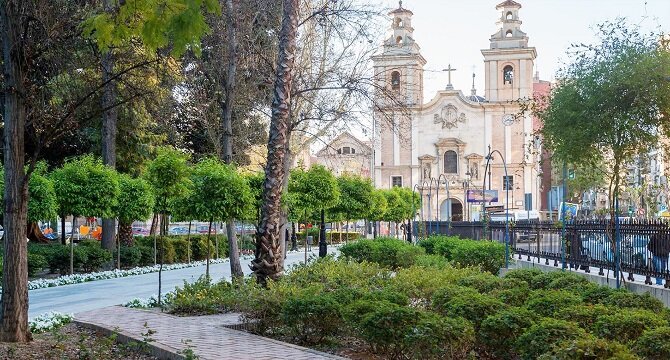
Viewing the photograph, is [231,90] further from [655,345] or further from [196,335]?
[655,345]

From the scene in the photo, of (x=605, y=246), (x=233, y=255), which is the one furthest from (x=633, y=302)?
(x=233, y=255)

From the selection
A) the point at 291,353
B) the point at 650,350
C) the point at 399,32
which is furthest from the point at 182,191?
the point at 399,32

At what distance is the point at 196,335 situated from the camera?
10.4 m

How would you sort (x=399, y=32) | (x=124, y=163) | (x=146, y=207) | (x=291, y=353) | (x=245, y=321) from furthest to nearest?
(x=399, y=32) → (x=124, y=163) → (x=146, y=207) → (x=245, y=321) → (x=291, y=353)

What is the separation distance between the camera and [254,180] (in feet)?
85.0

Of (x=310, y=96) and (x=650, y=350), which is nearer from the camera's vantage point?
(x=650, y=350)

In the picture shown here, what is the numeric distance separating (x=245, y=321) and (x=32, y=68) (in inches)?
170

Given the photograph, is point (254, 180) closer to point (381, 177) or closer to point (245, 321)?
point (245, 321)

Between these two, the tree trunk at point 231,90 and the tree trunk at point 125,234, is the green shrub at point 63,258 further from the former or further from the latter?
the tree trunk at point 231,90

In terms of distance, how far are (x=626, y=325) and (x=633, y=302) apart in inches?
72.1

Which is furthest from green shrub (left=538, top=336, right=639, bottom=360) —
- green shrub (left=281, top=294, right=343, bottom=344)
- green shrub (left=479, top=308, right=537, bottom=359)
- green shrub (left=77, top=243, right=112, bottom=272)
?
green shrub (left=77, top=243, right=112, bottom=272)

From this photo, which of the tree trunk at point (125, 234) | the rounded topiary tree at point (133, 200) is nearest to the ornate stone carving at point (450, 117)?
the tree trunk at point (125, 234)

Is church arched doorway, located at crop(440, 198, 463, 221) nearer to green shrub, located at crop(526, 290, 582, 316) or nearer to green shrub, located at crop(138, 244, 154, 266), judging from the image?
green shrub, located at crop(138, 244, 154, 266)

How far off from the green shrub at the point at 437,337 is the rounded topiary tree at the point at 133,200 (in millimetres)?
20772
